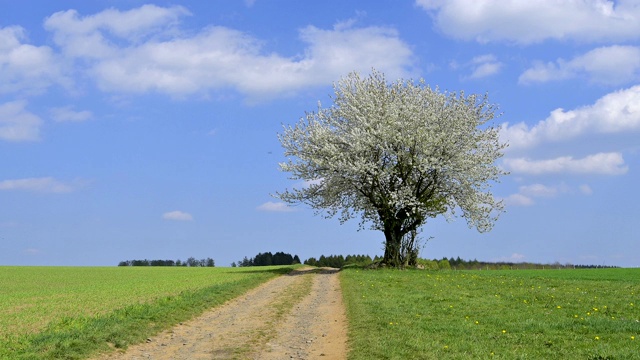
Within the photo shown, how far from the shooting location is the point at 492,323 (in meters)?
18.2

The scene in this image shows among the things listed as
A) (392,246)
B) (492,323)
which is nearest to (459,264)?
(392,246)

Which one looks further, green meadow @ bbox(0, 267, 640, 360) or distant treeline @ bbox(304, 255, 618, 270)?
distant treeline @ bbox(304, 255, 618, 270)

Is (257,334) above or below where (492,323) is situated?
below

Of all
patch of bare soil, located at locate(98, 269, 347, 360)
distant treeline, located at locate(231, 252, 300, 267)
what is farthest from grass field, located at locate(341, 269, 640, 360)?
distant treeline, located at locate(231, 252, 300, 267)

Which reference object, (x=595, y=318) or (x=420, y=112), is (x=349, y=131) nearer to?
(x=420, y=112)

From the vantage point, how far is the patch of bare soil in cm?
1439

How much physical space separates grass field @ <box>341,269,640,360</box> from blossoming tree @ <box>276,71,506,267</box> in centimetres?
1982

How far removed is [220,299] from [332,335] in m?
9.52

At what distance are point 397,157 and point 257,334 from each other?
110 ft

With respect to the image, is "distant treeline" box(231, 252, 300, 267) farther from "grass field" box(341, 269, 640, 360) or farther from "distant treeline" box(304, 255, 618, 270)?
"grass field" box(341, 269, 640, 360)

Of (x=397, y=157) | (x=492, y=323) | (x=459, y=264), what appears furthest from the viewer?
(x=459, y=264)

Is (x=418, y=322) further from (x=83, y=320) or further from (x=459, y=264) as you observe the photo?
(x=459, y=264)

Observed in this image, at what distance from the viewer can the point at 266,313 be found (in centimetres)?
2117

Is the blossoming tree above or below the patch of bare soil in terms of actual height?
above
